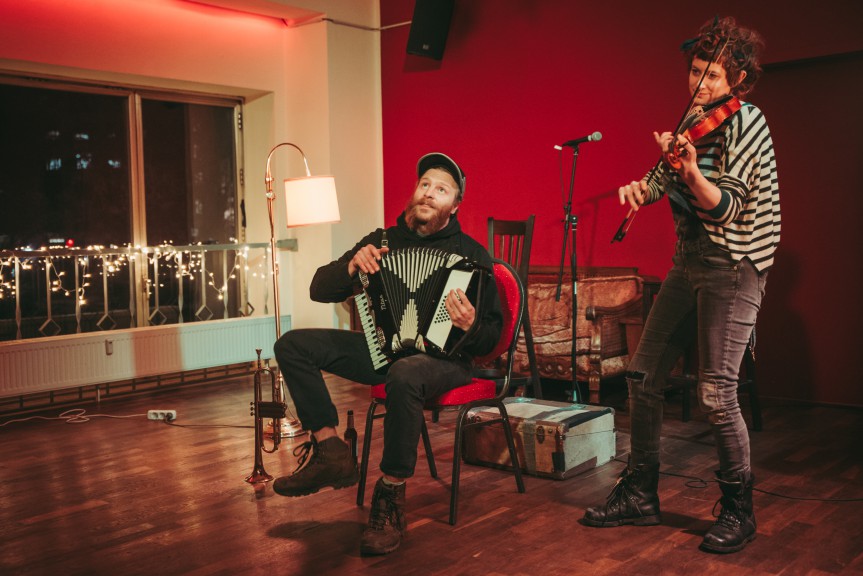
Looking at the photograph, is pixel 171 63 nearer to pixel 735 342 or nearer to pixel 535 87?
pixel 535 87

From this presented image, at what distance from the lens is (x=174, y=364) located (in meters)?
→ 5.80

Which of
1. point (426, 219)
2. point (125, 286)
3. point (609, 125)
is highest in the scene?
point (609, 125)

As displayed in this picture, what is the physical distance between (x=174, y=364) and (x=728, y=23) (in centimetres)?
442

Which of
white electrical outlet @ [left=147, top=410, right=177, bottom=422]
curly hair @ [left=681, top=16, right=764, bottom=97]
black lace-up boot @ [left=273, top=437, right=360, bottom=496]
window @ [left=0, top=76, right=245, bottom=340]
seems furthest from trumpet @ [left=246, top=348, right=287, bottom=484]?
window @ [left=0, top=76, right=245, bottom=340]

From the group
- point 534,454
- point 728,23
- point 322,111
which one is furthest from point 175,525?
point 322,111

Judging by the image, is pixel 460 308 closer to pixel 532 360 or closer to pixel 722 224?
pixel 722 224

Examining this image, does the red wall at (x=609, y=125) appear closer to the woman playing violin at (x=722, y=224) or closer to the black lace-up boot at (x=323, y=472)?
the woman playing violin at (x=722, y=224)

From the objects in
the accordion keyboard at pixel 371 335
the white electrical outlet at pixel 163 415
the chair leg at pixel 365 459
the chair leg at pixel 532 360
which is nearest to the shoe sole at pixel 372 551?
the chair leg at pixel 365 459

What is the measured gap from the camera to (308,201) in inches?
180

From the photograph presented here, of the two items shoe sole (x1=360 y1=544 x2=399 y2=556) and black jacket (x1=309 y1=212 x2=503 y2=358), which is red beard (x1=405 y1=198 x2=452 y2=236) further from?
shoe sole (x1=360 y1=544 x2=399 y2=556)

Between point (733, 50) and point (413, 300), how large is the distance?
125 centimetres

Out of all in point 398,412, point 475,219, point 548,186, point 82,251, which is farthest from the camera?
point 475,219

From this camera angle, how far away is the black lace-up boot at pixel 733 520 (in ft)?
8.47

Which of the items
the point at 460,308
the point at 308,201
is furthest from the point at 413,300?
the point at 308,201
